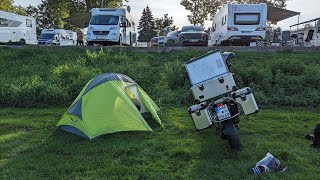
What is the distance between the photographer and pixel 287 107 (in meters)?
8.73

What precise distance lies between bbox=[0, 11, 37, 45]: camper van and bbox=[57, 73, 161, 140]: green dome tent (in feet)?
63.8

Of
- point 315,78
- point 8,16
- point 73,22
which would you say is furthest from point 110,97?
point 73,22

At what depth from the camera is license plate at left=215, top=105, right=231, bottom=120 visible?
515 cm

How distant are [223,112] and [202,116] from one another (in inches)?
14.0

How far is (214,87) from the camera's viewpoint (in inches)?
208

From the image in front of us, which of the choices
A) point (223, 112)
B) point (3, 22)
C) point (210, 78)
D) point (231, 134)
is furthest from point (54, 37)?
point (231, 134)

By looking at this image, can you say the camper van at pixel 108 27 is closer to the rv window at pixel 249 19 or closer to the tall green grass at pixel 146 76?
the tall green grass at pixel 146 76

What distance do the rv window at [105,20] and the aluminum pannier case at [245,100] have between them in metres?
15.4

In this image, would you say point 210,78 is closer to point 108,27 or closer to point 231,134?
point 231,134

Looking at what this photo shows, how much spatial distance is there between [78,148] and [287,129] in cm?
410

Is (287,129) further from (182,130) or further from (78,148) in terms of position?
(78,148)

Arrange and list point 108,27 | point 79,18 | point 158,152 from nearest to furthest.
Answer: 1. point 158,152
2. point 108,27
3. point 79,18

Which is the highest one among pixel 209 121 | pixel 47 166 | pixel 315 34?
pixel 315 34

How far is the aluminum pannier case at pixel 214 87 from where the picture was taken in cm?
523
